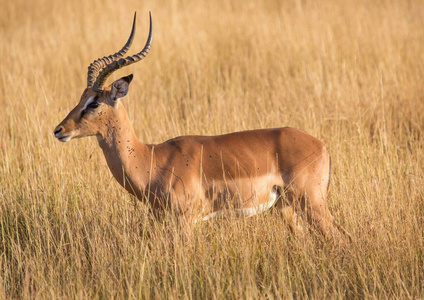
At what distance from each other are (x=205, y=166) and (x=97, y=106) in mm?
908

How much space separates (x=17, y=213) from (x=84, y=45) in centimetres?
553

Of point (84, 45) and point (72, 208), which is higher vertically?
point (84, 45)

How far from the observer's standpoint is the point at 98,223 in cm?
515

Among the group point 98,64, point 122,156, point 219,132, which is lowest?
point 219,132

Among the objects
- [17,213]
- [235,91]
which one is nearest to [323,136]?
[235,91]

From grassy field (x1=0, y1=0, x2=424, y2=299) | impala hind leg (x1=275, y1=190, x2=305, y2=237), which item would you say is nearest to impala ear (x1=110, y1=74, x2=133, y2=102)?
grassy field (x1=0, y1=0, x2=424, y2=299)

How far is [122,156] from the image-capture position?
4828 mm

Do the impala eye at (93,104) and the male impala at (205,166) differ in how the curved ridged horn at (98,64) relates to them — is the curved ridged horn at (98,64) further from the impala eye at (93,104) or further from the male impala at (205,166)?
the impala eye at (93,104)

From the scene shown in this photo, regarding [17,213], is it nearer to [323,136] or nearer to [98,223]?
[98,223]

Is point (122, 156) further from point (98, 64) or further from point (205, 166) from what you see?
point (98, 64)

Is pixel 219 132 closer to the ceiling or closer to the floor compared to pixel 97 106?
closer to the floor

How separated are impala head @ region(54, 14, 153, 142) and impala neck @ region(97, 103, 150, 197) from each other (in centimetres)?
4

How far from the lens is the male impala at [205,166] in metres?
4.75

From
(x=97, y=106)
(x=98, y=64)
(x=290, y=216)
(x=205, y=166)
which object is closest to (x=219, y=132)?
(x=290, y=216)
